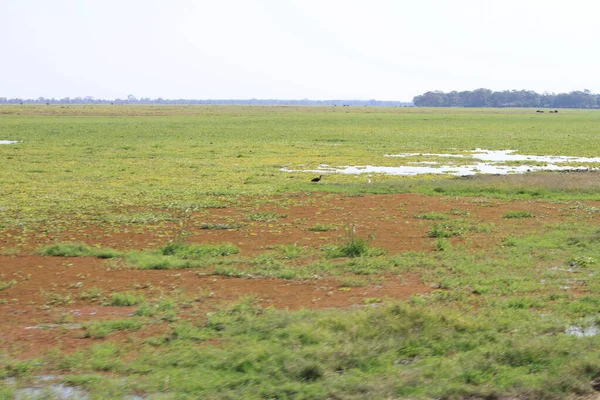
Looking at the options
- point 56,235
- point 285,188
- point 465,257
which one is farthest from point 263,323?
point 285,188

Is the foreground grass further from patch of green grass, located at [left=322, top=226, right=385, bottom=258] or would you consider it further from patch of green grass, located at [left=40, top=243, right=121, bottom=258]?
patch of green grass, located at [left=40, top=243, right=121, bottom=258]

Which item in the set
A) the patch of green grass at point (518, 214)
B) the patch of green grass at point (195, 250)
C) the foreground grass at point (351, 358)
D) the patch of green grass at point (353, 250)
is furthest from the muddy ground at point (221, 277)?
the foreground grass at point (351, 358)

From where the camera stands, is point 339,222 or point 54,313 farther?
Result: point 339,222

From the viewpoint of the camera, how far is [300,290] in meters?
10.3

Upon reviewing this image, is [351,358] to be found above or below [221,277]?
above

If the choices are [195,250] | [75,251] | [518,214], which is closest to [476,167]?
[518,214]

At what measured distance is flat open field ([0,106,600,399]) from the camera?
6.88 metres

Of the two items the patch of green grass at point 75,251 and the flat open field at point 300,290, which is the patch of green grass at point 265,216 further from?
the patch of green grass at point 75,251

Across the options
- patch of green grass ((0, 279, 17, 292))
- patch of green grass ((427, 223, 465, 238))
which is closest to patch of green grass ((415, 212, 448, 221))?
patch of green grass ((427, 223, 465, 238))

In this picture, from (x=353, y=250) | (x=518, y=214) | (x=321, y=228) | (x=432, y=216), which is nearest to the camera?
(x=353, y=250)

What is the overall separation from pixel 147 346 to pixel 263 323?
1.39m

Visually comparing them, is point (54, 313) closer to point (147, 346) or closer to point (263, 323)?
point (147, 346)

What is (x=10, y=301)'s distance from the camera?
9.66m

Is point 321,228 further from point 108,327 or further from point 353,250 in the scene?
point 108,327
